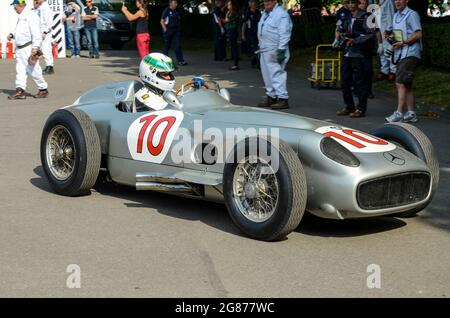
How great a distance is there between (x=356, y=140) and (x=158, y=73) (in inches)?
97.0

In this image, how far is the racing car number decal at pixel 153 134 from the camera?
7.62 m

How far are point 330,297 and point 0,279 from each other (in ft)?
7.20

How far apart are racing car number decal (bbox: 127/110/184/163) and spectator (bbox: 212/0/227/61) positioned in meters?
16.5

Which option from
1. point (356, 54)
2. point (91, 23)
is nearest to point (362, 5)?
point (356, 54)

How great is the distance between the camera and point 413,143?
739cm

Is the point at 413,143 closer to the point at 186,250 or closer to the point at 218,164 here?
the point at 218,164

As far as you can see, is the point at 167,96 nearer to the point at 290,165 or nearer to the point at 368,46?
the point at 290,165

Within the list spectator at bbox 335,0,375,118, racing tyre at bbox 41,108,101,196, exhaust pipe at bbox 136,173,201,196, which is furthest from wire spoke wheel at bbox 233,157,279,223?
spectator at bbox 335,0,375,118

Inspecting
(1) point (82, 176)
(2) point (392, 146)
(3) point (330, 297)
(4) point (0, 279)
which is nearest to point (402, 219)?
(2) point (392, 146)

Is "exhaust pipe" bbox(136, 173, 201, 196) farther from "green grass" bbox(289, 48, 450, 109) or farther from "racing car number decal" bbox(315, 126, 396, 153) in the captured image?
"green grass" bbox(289, 48, 450, 109)

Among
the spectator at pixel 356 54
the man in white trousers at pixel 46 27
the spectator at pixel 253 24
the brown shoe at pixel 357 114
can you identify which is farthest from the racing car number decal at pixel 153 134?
the spectator at pixel 253 24

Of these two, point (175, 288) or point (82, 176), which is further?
point (82, 176)

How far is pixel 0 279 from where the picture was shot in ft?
18.7

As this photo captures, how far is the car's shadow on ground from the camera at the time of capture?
23.0 feet
